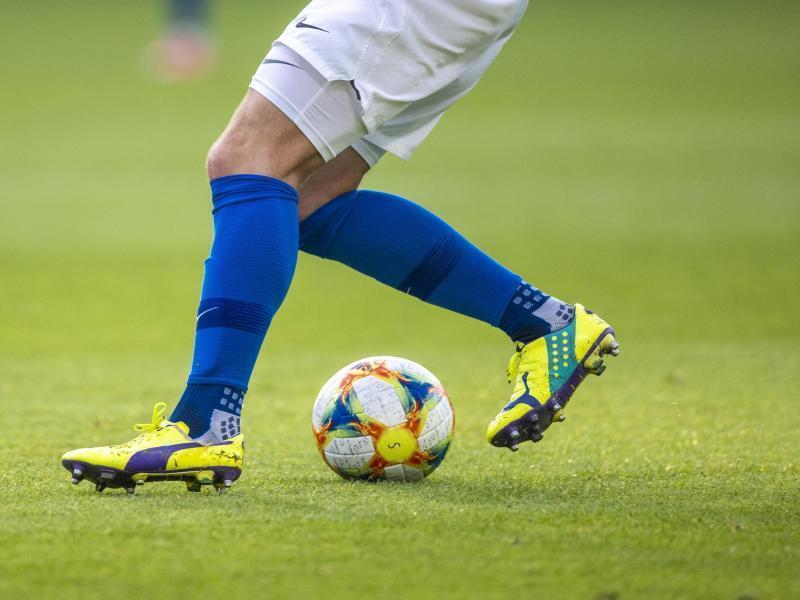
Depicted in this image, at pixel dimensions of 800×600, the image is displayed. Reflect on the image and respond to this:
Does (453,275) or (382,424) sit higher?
(453,275)

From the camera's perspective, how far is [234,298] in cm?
334

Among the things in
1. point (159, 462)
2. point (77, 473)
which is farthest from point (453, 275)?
point (77, 473)

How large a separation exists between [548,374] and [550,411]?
11cm

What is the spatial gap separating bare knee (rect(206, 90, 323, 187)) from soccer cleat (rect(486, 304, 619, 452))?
86cm

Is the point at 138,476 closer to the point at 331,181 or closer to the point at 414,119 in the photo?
the point at 331,181

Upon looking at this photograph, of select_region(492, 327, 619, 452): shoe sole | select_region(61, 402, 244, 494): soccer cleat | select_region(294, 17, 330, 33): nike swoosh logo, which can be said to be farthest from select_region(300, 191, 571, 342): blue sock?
select_region(61, 402, 244, 494): soccer cleat

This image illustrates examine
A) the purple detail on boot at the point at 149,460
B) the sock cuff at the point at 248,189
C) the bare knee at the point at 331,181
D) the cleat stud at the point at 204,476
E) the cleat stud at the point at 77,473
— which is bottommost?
the cleat stud at the point at 77,473

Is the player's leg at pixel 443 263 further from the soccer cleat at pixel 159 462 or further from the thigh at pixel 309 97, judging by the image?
the soccer cleat at pixel 159 462

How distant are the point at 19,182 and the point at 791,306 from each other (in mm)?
10155

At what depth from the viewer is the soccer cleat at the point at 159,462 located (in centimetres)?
322

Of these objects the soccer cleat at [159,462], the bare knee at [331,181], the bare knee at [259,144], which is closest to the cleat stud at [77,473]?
the soccer cleat at [159,462]

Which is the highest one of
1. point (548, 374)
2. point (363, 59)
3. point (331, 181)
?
point (363, 59)

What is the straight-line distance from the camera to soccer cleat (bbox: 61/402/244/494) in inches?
127

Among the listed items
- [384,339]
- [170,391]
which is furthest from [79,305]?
[170,391]
